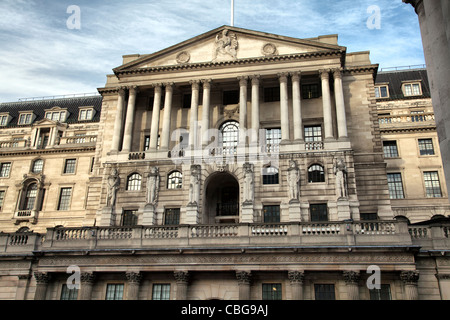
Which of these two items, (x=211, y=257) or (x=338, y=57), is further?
(x=338, y=57)

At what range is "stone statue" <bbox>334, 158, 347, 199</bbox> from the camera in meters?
37.5

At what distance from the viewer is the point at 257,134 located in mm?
41875

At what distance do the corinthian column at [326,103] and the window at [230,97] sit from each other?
9.31 m

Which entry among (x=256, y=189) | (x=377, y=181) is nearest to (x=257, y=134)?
(x=256, y=189)

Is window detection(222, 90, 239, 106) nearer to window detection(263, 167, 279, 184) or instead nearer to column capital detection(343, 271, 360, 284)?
window detection(263, 167, 279, 184)

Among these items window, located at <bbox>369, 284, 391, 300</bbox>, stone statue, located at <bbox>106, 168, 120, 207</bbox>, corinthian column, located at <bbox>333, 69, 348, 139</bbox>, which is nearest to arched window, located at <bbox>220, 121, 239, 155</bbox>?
corinthian column, located at <bbox>333, 69, 348, 139</bbox>

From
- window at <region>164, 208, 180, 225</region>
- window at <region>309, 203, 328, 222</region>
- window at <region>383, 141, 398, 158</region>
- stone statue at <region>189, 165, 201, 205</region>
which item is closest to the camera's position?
window at <region>309, 203, 328, 222</region>

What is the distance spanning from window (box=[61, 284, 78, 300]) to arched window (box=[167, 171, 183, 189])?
1296 cm

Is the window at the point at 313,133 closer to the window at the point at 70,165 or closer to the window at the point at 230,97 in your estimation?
the window at the point at 230,97

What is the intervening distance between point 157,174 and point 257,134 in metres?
10.4

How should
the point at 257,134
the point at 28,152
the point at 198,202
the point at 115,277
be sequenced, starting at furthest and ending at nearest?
the point at 28,152 < the point at 257,134 < the point at 198,202 < the point at 115,277

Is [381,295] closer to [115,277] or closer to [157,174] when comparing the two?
[115,277]

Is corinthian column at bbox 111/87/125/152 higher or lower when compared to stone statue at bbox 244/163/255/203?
higher

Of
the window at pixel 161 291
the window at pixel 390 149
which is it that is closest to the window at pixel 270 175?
the window at pixel 161 291
